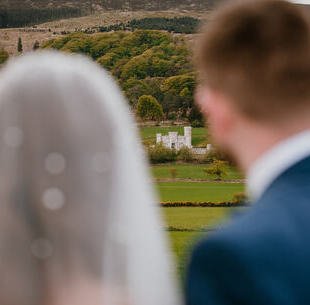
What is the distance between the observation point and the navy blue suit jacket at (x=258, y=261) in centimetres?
106

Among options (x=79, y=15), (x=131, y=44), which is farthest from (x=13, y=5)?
(x=131, y=44)

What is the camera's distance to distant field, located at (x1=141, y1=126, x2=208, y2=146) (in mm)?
35250

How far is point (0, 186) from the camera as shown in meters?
1.28

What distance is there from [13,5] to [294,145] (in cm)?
5308

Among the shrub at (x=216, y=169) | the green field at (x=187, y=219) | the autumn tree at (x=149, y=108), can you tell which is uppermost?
the autumn tree at (x=149, y=108)

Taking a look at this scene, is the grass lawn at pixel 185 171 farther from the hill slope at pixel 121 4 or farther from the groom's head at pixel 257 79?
the groom's head at pixel 257 79

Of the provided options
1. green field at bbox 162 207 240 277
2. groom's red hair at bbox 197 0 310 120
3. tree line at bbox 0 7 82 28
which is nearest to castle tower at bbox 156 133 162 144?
green field at bbox 162 207 240 277

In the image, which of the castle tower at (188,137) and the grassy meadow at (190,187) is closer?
the grassy meadow at (190,187)

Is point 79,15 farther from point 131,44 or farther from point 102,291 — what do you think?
point 102,291

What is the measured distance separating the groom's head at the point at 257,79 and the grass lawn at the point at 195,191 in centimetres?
3102

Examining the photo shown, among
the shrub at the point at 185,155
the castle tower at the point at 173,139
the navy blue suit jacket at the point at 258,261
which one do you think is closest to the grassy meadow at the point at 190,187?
the shrub at the point at 185,155

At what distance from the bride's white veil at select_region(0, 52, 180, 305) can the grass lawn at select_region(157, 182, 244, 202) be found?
30899mm

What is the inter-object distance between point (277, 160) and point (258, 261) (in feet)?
0.45

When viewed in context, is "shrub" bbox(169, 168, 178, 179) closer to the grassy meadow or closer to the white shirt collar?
the grassy meadow
